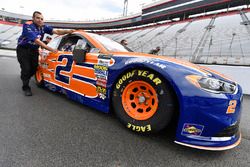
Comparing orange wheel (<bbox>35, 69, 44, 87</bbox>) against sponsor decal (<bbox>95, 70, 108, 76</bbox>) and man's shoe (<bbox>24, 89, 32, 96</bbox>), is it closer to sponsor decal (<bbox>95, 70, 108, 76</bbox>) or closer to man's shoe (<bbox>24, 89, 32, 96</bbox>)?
man's shoe (<bbox>24, 89, 32, 96</bbox>)

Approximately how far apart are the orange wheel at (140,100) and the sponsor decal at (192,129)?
1.12 ft

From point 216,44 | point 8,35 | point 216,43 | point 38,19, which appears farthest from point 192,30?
point 8,35

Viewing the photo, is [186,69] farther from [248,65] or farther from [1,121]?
[248,65]

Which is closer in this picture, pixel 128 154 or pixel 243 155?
pixel 128 154

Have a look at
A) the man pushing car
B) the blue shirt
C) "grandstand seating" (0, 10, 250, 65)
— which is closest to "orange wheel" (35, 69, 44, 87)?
the man pushing car

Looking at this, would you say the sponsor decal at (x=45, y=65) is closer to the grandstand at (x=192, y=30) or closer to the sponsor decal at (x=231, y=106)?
the sponsor decal at (x=231, y=106)

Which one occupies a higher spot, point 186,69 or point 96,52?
point 96,52

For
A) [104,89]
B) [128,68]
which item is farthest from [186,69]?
[104,89]

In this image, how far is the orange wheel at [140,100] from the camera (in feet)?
5.81

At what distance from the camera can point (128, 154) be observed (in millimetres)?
1485

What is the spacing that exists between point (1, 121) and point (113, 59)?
1.53 meters

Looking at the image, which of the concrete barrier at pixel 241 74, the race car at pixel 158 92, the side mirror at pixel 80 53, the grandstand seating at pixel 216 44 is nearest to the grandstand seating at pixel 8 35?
the grandstand seating at pixel 216 44

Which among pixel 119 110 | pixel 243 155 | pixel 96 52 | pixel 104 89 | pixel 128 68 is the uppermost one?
pixel 96 52

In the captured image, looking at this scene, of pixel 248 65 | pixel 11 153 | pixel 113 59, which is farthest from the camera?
pixel 248 65
